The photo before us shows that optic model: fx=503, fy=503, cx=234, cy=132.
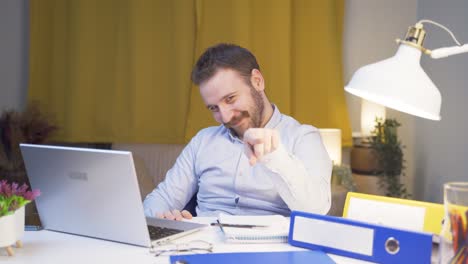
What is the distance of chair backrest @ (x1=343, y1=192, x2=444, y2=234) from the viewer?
1111 mm

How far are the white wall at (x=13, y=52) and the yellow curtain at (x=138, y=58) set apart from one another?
144 millimetres

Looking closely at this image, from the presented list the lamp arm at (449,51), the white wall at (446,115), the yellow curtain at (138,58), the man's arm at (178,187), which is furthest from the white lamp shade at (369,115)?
the lamp arm at (449,51)

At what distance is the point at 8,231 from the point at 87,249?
171mm

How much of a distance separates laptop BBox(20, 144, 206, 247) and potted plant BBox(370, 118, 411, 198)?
241 centimetres

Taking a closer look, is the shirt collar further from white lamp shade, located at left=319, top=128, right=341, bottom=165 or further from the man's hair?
white lamp shade, located at left=319, top=128, right=341, bottom=165

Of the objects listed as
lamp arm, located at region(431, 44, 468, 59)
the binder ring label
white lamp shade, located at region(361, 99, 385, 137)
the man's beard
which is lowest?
the binder ring label

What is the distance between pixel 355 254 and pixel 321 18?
9.32 feet

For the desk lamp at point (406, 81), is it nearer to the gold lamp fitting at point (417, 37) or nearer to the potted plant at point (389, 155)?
the gold lamp fitting at point (417, 37)

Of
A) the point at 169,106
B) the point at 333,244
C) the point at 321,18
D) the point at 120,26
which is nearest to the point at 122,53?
the point at 120,26

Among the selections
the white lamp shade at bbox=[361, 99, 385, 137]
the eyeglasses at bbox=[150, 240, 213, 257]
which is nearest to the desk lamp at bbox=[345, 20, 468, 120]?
the eyeglasses at bbox=[150, 240, 213, 257]

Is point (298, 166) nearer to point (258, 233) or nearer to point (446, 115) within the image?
point (258, 233)

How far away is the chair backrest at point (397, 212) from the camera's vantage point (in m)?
1.11

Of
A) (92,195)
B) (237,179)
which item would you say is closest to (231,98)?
(237,179)

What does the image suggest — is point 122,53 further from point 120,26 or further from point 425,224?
point 425,224
